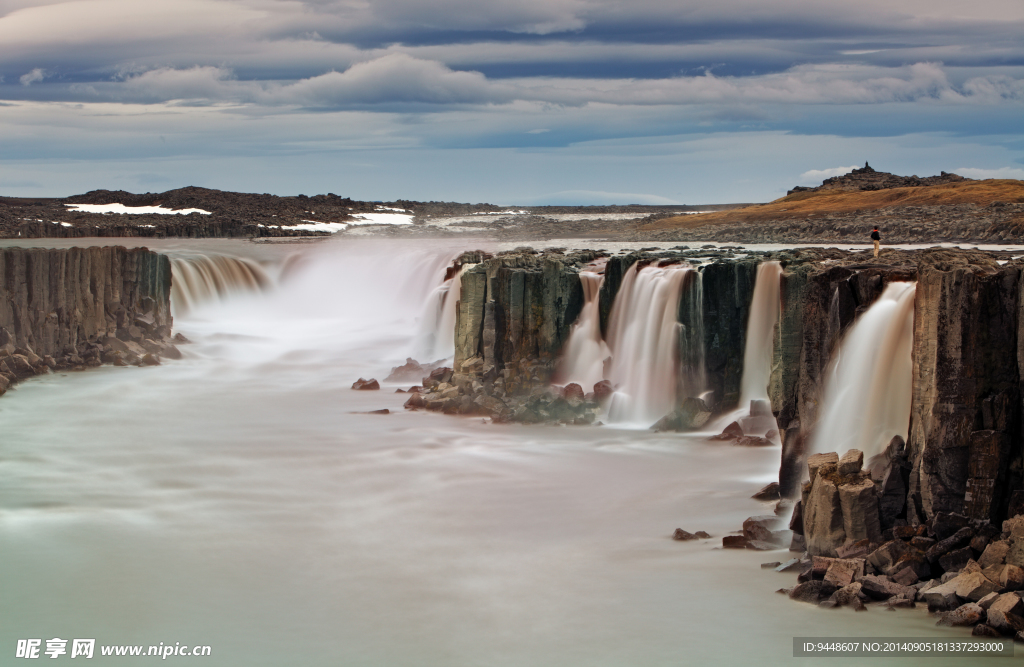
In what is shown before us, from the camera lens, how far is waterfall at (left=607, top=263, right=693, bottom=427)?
22.8 metres

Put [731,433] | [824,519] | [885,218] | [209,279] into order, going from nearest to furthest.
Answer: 1. [824,519]
2. [731,433]
3. [209,279]
4. [885,218]

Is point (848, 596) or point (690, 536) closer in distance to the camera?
point (848, 596)

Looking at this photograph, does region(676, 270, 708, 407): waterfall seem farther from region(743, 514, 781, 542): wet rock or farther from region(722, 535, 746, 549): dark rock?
region(722, 535, 746, 549): dark rock

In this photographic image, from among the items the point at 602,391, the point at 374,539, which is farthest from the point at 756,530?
the point at 602,391

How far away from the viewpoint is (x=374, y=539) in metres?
14.7

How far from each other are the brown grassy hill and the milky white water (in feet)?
121

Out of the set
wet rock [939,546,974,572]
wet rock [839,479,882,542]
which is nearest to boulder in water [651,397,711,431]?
wet rock [839,479,882,542]

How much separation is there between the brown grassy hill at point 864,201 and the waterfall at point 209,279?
30974 mm

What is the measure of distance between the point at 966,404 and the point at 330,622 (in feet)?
25.7

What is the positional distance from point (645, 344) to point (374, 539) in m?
10.6

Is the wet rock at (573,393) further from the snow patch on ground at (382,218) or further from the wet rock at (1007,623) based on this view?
the snow patch on ground at (382,218)

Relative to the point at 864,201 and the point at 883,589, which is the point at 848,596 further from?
the point at 864,201

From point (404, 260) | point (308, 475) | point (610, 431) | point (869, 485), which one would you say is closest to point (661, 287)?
point (610, 431)

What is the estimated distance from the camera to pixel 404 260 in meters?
46.0
